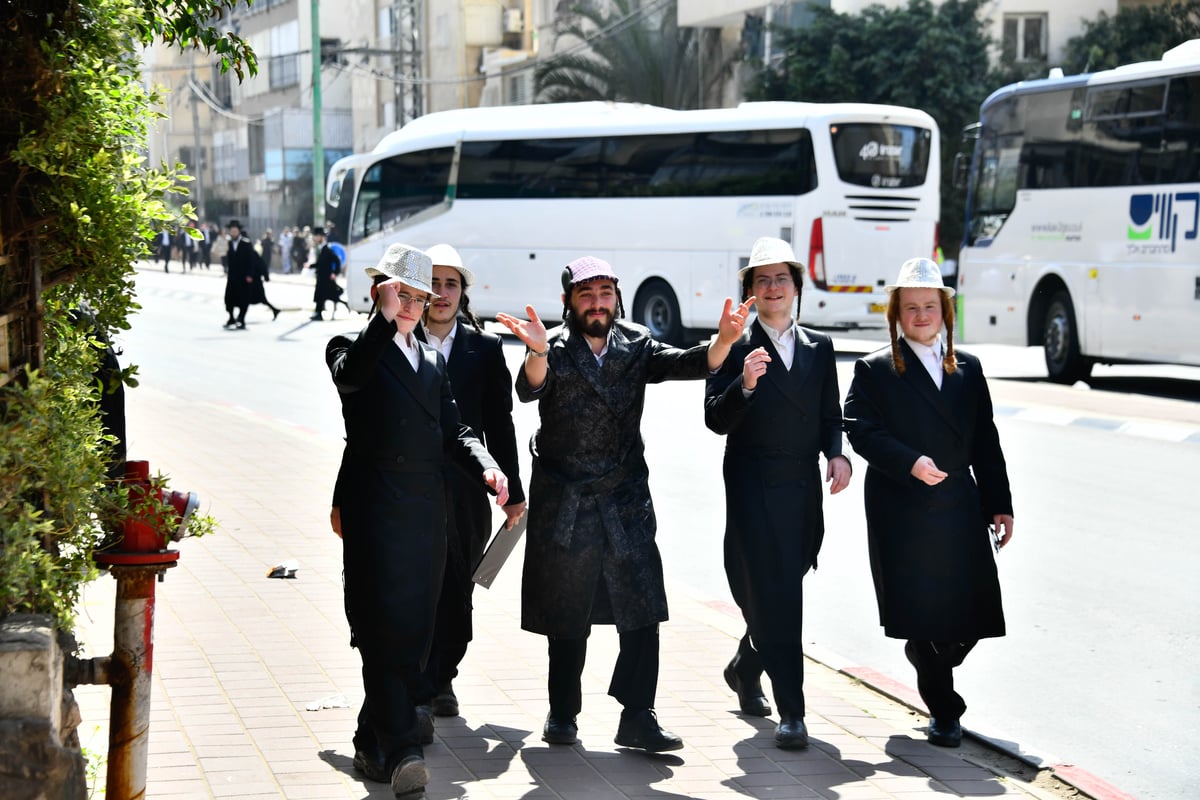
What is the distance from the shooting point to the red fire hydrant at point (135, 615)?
463cm

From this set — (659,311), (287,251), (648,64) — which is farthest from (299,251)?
(659,311)

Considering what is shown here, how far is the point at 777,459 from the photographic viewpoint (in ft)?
20.6

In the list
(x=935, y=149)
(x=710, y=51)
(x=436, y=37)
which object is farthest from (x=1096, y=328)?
(x=436, y=37)

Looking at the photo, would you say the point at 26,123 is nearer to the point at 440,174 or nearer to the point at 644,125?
the point at 644,125

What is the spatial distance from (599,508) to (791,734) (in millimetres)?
1008

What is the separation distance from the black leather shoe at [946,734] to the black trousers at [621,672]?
101 centimetres

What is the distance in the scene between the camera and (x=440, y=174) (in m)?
30.1

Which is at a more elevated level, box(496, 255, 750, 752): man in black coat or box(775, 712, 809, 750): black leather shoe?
box(496, 255, 750, 752): man in black coat

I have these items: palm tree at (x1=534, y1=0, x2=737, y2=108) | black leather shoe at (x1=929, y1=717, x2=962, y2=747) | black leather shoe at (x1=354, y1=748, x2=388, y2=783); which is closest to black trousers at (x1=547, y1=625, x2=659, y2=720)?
black leather shoe at (x1=354, y1=748, x2=388, y2=783)

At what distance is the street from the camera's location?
22.0 ft

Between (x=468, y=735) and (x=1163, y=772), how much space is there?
2406 mm

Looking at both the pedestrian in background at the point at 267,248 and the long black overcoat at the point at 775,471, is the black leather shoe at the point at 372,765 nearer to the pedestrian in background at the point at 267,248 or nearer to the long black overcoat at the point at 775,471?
the long black overcoat at the point at 775,471

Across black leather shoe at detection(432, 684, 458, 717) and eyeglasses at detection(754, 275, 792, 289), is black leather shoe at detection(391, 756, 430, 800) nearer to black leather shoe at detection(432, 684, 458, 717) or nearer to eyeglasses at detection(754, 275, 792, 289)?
black leather shoe at detection(432, 684, 458, 717)

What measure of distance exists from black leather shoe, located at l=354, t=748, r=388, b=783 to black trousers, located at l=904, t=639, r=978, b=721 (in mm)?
1944
